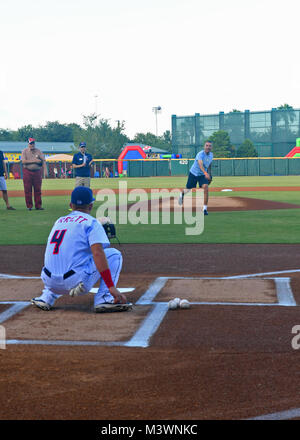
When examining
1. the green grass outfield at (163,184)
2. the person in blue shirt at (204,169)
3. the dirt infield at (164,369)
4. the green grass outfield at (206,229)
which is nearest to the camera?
the dirt infield at (164,369)

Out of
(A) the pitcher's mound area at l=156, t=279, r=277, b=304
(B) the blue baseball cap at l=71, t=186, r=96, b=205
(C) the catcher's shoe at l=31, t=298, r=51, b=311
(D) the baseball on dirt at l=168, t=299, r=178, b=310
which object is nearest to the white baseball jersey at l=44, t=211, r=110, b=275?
(B) the blue baseball cap at l=71, t=186, r=96, b=205

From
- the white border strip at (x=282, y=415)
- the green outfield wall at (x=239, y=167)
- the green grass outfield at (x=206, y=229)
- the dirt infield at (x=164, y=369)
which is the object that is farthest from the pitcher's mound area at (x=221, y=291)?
the green outfield wall at (x=239, y=167)

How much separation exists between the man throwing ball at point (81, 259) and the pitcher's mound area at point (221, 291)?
2.54 feet

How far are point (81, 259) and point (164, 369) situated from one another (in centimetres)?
177

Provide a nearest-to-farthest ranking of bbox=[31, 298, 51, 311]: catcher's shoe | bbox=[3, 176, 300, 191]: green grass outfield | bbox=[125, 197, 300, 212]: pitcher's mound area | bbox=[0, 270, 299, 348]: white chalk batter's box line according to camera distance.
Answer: bbox=[0, 270, 299, 348]: white chalk batter's box line
bbox=[31, 298, 51, 311]: catcher's shoe
bbox=[125, 197, 300, 212]: pitcher's mound area
bbox=[3, 176, 300, 191]: green grass outfield

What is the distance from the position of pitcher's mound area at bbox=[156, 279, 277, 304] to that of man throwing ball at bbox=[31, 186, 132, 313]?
2.54ft

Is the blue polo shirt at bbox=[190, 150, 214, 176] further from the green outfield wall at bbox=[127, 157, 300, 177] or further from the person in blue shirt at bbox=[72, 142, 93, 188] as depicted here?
the green outfield wall at bbox=[127, 157, 300, 177]

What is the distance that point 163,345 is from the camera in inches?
175

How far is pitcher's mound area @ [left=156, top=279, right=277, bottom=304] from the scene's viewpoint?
599 centimetres

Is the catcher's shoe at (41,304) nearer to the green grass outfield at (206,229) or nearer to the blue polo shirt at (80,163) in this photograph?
the green grass outfield at (206,229)

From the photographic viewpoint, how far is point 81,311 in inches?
221

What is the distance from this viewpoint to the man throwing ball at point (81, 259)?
17.1 ft

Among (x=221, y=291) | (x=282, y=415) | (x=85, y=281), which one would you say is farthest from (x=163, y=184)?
(x=282, y=415)

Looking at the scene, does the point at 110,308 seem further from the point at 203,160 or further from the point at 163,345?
the point at 203,160
